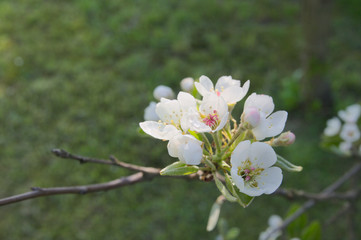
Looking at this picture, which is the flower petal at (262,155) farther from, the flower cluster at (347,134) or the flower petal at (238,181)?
the flower cluster at (347,134)

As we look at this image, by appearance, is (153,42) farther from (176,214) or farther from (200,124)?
(200,124)

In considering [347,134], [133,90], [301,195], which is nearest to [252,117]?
[301,195]

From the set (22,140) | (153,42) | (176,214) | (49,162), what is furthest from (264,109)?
(153,42)

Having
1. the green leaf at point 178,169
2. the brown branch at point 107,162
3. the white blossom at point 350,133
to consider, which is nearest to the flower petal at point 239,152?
the green leaf at point 178,169

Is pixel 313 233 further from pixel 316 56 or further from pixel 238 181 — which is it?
pixel 316 56

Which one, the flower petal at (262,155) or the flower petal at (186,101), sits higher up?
the flower petal at (186,101)
